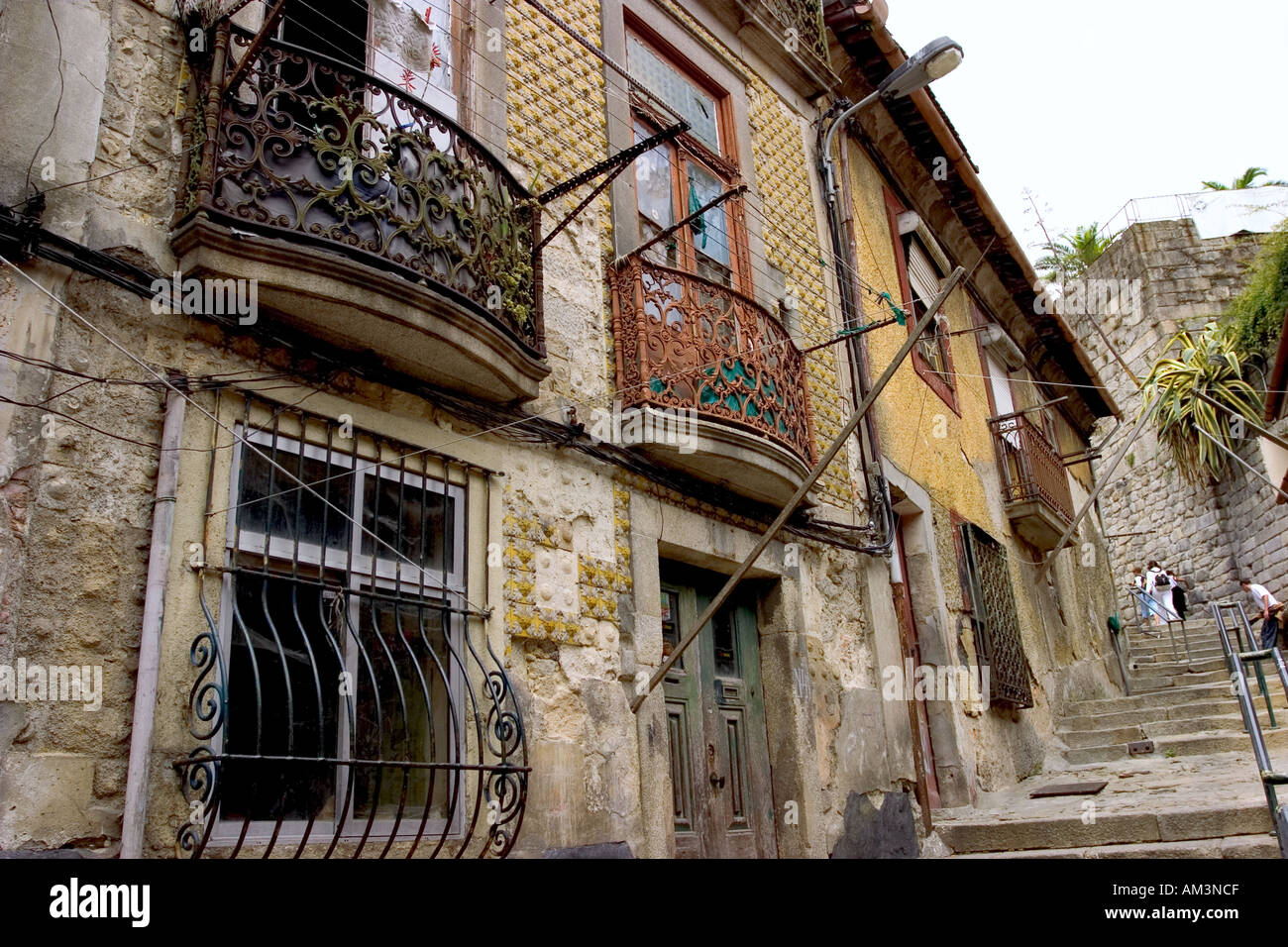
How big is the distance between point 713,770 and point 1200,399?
1619cm

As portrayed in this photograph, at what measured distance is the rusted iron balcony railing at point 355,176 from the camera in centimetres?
435

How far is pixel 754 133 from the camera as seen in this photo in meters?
8.76

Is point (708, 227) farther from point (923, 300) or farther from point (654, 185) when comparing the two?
point (923, 300)

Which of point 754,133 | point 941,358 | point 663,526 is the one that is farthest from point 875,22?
point 663,526

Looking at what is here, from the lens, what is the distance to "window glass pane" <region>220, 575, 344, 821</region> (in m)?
4.00

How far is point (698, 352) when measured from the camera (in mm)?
6543

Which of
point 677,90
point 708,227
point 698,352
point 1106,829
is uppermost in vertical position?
point 677,90

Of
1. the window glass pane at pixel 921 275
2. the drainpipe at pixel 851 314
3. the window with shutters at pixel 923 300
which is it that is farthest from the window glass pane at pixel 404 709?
the window glass pane at pixel 921 275

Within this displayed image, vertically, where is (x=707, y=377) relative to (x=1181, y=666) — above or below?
above

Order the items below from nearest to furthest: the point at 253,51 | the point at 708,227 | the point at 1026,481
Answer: the point at 253,51 < the point at 708,227 < the point at 1026,481

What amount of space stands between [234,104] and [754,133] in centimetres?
523

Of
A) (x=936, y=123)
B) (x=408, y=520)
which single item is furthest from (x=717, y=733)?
(x=936, y=123)

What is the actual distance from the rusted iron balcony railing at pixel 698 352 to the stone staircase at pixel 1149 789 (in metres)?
2.99

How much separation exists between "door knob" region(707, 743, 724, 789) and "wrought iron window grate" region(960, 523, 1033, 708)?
166 inches
